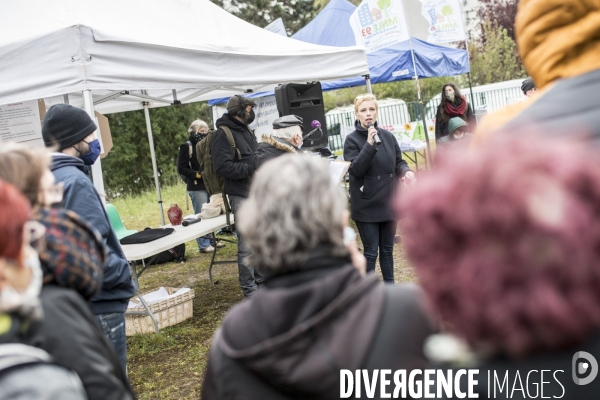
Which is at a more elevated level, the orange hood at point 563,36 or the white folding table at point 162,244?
the orange hood at point 563,36

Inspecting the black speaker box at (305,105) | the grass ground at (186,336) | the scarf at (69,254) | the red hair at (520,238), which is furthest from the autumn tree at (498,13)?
the red hair at (520,238)

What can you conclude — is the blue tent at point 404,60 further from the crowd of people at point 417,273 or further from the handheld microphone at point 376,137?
the crowd of people at point 417,273

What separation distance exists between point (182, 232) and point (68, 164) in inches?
128

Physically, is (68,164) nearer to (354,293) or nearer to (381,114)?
(354,293)

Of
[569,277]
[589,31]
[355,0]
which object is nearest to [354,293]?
[569,277]

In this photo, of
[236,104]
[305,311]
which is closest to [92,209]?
[305,311]

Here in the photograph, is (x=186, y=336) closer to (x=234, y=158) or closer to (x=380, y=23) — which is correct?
(x=234, y=158)

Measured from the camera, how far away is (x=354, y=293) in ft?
4.40

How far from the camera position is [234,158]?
5.80 meters

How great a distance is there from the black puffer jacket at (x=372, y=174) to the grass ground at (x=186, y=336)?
55.5 inches

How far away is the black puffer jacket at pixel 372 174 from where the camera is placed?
4.91 m

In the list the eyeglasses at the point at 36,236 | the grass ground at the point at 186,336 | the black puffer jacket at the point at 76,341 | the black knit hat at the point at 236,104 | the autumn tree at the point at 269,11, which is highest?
the autumn tree at the point at 269,11

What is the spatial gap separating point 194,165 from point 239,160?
10.7 feet

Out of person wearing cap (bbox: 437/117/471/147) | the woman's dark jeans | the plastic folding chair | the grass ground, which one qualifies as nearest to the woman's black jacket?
the grass ground
